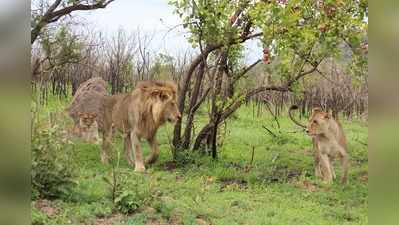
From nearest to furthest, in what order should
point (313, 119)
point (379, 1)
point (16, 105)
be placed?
point (379, 1) → point (16, 105) → point (313, 119)

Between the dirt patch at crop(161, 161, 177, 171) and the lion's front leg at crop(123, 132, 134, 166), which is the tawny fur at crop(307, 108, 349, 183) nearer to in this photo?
the dirt patch at crop(161, 161, 177, 171)

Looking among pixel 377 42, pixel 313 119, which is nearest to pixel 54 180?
pixel 313 119

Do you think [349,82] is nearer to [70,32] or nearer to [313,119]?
[313,119]

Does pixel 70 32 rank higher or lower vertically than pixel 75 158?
higher

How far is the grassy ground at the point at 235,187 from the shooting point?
3.09m

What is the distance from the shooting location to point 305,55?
3611 millimetres

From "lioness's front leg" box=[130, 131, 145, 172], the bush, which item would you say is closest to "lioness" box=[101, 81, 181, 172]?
"lioness's front leg" box=[130, 131, 145, 172]

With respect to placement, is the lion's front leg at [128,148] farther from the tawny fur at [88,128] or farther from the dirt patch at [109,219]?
the dirt patch at [109,219]

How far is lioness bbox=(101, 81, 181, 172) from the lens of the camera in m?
3.49

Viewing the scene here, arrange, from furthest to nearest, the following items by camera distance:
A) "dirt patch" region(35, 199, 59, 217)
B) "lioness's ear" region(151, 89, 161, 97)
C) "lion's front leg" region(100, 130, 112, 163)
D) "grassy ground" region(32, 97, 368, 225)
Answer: "lioness's ear" region(151, 89, 161, 97) < "lion's front leg" region(100, 130, 112, 163) < "grassy ground" region(32, 97, 368, 225) < "dirt patch" region(35, 199, 59, 217)

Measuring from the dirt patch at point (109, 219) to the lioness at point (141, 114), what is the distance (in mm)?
478

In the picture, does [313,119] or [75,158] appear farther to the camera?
[313,119]

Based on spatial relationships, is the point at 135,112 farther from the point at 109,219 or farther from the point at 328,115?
the point at 328,115

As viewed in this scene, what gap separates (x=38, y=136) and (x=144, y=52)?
87cm
